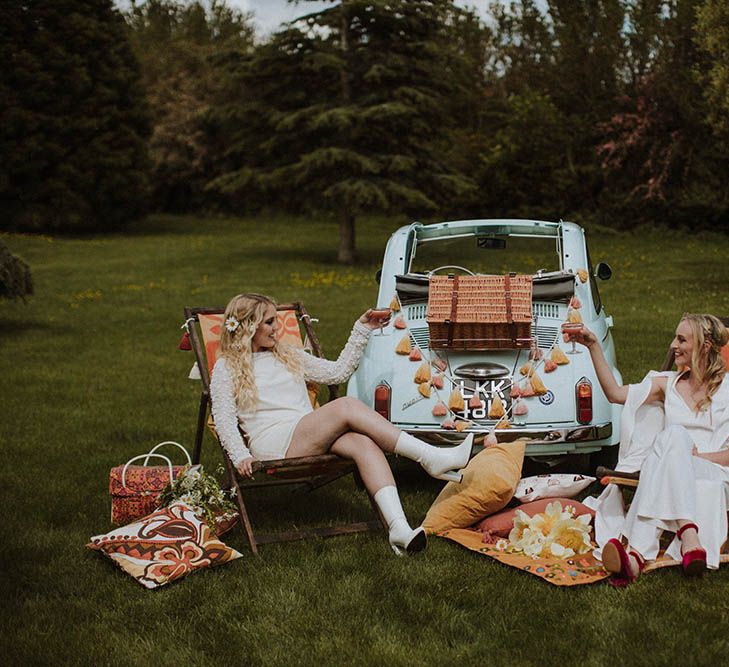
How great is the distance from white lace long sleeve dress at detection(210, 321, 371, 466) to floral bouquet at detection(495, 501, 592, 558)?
1.38 m

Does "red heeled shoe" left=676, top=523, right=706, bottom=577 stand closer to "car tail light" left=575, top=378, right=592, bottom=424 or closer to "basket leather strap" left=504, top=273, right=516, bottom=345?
"car tail light" left=575, top=378, right=592, bottom=424

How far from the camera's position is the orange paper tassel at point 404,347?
645 cm

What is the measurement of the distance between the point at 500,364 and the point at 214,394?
1.85 m

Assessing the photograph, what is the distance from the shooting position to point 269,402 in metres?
5.76

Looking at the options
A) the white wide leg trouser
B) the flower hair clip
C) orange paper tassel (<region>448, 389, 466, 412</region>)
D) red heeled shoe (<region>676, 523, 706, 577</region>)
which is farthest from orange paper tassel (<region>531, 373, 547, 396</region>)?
the flower hair clip

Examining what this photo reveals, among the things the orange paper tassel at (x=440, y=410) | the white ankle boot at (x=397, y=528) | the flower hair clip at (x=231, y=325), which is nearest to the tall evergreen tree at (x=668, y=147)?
the orange paper tassel at (x=440, y=410)

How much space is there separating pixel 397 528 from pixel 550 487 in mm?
1112

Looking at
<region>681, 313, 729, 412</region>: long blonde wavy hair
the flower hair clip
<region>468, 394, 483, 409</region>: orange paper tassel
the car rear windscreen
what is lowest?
<region>468, 394, 483, 409</region>: orange paper tassel

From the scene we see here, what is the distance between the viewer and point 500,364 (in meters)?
6.24

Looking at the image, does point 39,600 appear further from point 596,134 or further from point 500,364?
point 596,134

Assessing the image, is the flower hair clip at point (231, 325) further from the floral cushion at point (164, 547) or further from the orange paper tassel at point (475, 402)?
the orange paper tassel at point (475, 402)

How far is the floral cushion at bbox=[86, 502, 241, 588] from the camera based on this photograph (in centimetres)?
484

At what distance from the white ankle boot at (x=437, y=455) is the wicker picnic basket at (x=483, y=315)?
1.11 metres

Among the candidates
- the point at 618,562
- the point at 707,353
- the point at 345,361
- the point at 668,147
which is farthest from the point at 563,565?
the point at 668,147
